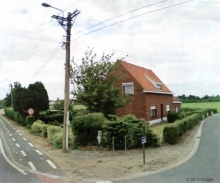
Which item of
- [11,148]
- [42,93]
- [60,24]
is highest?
[60,24]

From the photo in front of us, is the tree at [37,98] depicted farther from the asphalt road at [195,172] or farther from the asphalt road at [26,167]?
the asphalt road at [195,172]

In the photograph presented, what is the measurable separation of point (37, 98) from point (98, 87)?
45.2 ft

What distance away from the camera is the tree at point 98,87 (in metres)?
22.2

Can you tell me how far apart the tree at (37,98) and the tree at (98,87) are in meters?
11.1

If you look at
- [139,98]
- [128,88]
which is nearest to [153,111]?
[139,98]

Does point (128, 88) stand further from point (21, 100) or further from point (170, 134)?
point (21, 100)

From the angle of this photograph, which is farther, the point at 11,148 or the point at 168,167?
the point at 11,148

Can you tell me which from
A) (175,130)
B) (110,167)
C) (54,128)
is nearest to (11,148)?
(54,128)

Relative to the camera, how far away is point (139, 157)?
46.3 feet

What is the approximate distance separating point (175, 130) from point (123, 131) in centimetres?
405

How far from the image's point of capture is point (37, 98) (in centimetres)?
3297

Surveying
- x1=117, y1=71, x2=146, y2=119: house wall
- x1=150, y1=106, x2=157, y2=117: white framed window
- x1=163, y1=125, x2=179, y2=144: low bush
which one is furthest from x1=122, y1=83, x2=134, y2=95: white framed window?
x1=163, y1=125, x2=179, y2=144: low bush

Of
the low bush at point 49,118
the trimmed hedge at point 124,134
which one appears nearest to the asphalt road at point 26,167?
the trimmed hedge at point 124,134

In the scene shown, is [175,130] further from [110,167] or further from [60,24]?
[60,24]
